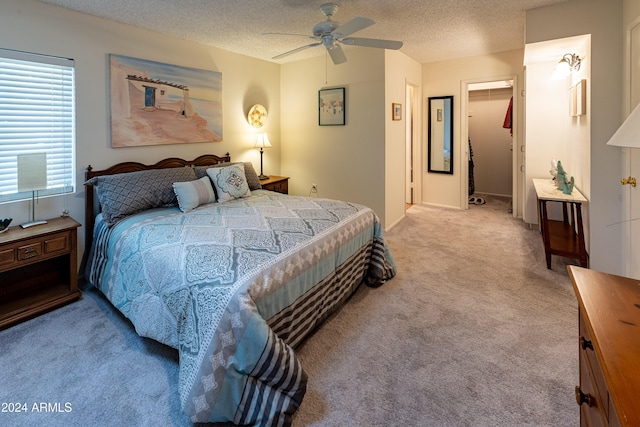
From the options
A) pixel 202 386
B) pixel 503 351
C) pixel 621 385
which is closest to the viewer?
pixel 621 385

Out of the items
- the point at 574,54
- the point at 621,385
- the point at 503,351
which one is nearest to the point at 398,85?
the point at 574,54

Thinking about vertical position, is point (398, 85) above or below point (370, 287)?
above

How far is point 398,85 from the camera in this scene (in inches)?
195

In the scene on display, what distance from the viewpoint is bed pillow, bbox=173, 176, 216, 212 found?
3.16 metres

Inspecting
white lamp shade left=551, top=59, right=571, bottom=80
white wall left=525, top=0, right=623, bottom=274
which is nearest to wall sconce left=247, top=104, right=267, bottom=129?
white wall left=525, top=0, right=623, bottom=274

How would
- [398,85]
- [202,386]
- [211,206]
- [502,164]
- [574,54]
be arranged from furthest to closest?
1. [502,164]
2. [398,85]
3. [574,54]
4. [211,206]
5. [202,386]

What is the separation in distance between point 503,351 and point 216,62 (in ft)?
14.1

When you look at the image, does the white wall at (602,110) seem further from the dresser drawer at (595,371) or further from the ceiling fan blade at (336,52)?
the dresser drawer at (595,371)

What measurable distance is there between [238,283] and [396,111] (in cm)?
398

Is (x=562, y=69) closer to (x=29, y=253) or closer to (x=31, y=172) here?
(x=31, y=172)

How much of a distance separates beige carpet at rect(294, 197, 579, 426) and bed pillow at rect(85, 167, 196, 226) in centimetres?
194

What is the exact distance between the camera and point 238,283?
1716mm

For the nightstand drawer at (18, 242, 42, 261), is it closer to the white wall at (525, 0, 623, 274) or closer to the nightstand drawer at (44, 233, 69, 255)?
the nightstand drawer at (44, 233, 69, 255)

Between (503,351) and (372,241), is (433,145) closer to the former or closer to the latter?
(372,241)
